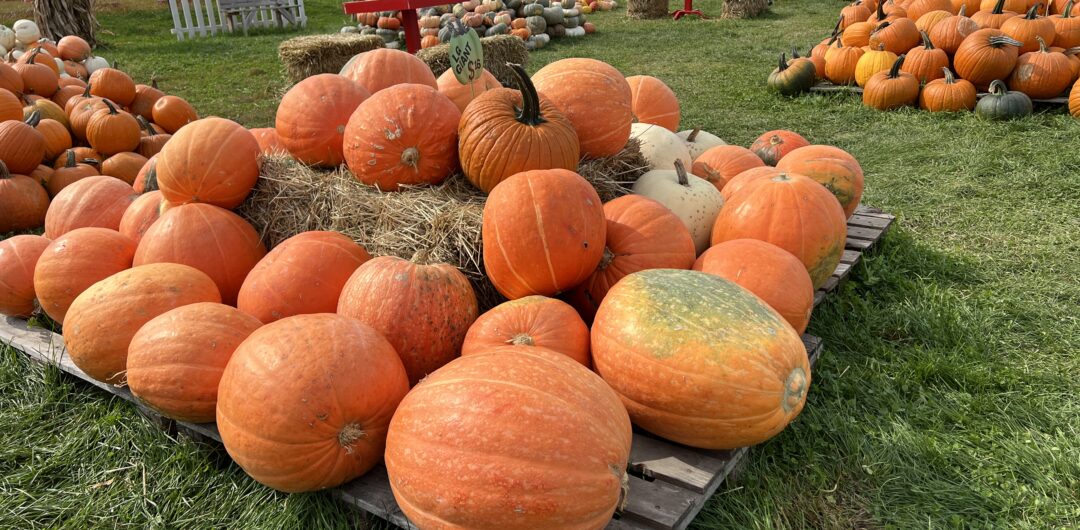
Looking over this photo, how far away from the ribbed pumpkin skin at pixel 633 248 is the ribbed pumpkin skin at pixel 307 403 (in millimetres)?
954

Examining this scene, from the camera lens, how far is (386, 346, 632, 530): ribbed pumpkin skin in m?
1.64

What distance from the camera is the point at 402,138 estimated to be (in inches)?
117

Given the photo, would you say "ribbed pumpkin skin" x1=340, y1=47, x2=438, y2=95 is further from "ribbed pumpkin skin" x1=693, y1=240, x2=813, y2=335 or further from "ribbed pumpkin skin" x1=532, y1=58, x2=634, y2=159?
"ribbed pumpkin skin" x1=693, y1=240, x2=813, y2=335

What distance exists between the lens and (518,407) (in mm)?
1726

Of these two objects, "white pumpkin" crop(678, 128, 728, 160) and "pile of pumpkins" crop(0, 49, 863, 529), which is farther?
"white pumpkin" crop(678, 128, 728, 160)

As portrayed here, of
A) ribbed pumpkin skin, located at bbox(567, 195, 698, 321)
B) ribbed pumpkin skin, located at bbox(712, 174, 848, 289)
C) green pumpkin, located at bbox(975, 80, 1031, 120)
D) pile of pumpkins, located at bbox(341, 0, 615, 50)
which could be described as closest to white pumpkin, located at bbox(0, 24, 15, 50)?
pile of pumpkins, located at bbox(341, 0, 615, 50)

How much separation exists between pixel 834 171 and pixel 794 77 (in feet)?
16.7

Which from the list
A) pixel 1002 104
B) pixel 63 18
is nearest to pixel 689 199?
pixel 1002 104

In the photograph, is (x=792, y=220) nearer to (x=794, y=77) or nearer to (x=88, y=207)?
(x=88, y=207)

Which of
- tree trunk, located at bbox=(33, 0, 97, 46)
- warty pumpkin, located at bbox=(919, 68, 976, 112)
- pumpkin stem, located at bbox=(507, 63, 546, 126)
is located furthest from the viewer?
tree trunk, located at bbox=(33, 0, 97, 46)

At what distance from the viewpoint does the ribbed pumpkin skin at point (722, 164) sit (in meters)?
3.86

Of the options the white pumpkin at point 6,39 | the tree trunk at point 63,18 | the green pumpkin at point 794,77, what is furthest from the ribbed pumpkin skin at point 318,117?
the tree trunk at point 63,18

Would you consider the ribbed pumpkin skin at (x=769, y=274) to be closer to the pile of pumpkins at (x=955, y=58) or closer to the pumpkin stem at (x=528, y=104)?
the pumpkin stem at (x=528, y=104)

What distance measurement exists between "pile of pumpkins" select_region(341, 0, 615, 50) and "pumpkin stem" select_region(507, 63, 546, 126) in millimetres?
11007
